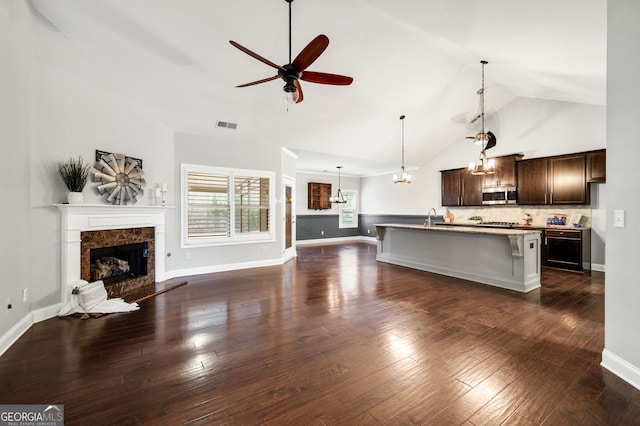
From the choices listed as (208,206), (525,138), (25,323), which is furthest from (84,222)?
(525,138)

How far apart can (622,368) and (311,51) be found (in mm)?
3547

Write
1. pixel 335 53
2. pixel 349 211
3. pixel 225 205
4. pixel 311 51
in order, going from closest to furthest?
pixel 311 51, pixel 335 53, pixel 225 205, pixel 349 211

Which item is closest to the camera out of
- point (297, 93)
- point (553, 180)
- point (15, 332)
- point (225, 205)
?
point (15, 332)

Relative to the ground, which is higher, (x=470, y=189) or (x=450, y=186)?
(x=450, y=186)

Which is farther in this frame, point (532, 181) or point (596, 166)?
point (532, 181)

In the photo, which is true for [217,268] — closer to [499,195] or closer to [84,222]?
[84,222]

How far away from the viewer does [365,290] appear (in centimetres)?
429

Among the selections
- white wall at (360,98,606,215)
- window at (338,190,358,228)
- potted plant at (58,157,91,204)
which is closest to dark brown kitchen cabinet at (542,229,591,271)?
white wall at (360,98,606,215)

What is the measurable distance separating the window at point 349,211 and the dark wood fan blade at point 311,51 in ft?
28.4

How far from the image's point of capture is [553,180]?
5.95 metres

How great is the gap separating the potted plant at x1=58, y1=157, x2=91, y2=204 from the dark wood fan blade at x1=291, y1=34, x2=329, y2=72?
10.1ft

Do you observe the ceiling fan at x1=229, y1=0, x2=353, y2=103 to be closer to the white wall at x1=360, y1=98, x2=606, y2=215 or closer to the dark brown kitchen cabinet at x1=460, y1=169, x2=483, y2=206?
the white wall at x1=360, y1=98, x2=606, y2=215

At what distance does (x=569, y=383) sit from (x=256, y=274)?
458 cm

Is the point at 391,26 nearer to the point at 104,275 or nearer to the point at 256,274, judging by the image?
the point at 256,274
